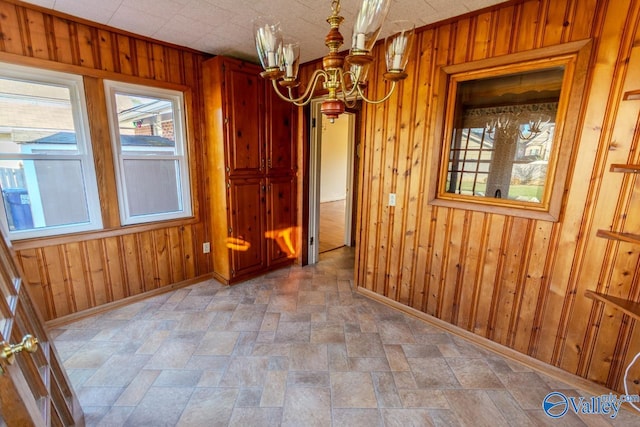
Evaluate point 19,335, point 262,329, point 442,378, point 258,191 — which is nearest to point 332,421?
point 442,378

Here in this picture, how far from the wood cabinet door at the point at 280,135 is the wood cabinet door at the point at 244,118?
100 mm

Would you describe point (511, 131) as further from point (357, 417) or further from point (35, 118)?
point (35, 118)

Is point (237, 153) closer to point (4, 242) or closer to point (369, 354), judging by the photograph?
point (4, 242)

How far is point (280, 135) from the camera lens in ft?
10.8

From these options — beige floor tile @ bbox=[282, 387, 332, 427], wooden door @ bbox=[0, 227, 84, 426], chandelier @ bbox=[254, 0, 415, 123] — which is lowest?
beige floor tile @ bbox=[282, 387, 332, 427]

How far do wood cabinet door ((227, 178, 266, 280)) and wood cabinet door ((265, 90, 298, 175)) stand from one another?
312 millimetres

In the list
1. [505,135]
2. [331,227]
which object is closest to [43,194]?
[505,135]

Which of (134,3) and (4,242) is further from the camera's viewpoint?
(134,3)

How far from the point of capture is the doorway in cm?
352

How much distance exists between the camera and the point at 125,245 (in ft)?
8.64

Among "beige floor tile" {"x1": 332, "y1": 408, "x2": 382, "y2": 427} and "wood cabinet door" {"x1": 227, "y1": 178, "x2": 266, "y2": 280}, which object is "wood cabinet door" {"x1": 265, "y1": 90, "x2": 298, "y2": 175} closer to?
"wood cabinet door" {"x1": 227, "y1": 178, "x2": 266, "y2": 280}

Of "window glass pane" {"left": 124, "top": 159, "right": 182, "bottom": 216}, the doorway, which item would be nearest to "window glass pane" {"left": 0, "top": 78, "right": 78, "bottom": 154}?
"window glass pane" {"left": 124, "top": 159, "right": 182, "bottom": 216}

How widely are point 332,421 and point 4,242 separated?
176 centimetres

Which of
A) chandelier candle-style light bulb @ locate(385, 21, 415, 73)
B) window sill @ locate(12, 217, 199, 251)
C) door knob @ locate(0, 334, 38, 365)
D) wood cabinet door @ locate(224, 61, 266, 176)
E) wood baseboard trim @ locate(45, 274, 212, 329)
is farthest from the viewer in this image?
wood cabinet door @ locate(224, 61, 266, 176)
